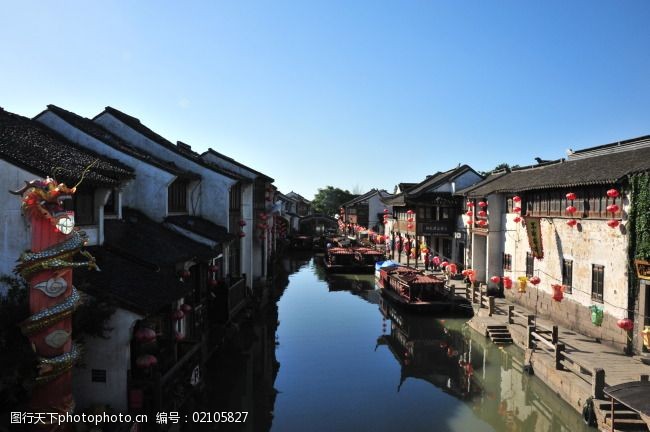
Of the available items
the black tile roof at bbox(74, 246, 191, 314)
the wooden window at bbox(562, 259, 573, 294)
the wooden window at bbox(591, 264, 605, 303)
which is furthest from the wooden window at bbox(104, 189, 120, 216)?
the wooden window at bbox(562, 259, 573, 294)

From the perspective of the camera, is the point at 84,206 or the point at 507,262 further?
the point at 507,262

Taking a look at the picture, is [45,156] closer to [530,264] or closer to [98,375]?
[98,375]

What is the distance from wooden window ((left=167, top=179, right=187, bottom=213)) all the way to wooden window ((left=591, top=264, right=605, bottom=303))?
Answer: 55.0 ft

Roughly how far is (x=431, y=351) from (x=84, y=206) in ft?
49.1

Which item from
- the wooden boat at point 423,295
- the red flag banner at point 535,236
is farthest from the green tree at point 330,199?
the red flag banner at point 535,236

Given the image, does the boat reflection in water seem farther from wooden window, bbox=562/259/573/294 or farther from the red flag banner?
the red flag banner

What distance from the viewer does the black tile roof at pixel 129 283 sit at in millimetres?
9164

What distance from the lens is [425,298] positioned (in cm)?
2622

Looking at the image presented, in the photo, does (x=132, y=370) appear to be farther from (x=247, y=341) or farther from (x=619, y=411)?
(x=619, y=411)

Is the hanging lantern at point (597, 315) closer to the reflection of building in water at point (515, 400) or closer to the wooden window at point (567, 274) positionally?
the reflection of building in water at point (515, 400)

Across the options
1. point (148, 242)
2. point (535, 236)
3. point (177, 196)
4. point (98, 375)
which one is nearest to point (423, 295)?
point (535, 236)

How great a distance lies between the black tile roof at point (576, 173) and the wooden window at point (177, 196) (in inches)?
636

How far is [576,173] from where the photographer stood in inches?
810

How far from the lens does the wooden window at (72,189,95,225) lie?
10.8m
